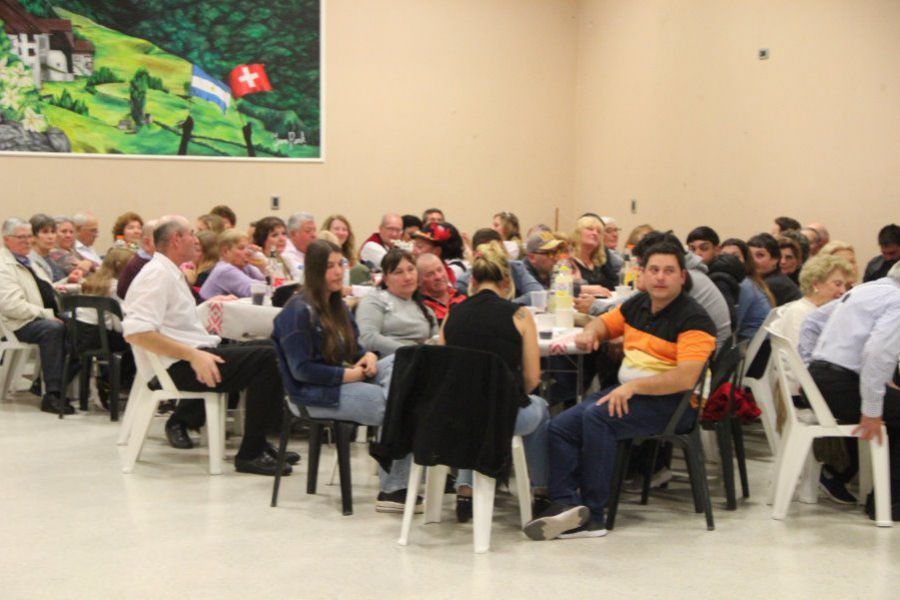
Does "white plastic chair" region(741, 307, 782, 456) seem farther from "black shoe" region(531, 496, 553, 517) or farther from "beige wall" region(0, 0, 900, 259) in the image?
"beige wall" region(0, 0, 900, 259)

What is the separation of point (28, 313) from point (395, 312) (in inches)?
114

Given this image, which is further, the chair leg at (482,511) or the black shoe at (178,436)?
the black shoe at (178,436)

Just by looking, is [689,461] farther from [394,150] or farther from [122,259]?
[394,150]

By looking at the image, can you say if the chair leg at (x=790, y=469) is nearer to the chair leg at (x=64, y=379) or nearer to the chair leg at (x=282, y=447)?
the chair leg at (x=282, y=447)

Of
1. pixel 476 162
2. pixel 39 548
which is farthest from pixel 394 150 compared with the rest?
pixel 39 548

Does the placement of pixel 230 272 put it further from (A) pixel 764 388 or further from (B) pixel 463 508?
(A) pixel 764 388

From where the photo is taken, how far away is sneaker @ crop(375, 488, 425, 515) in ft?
14.7

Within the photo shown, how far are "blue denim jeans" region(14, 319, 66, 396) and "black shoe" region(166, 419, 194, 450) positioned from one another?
1.22 m

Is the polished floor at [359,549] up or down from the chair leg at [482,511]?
down

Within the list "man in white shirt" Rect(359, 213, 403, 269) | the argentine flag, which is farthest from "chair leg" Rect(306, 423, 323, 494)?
the argentine flag

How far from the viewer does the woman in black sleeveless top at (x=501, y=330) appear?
4055mm

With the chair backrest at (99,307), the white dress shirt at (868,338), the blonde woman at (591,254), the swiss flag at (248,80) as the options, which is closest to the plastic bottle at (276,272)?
the chair backrest at (99,307)

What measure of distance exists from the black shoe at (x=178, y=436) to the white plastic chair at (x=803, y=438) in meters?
2.92

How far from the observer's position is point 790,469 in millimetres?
4457
